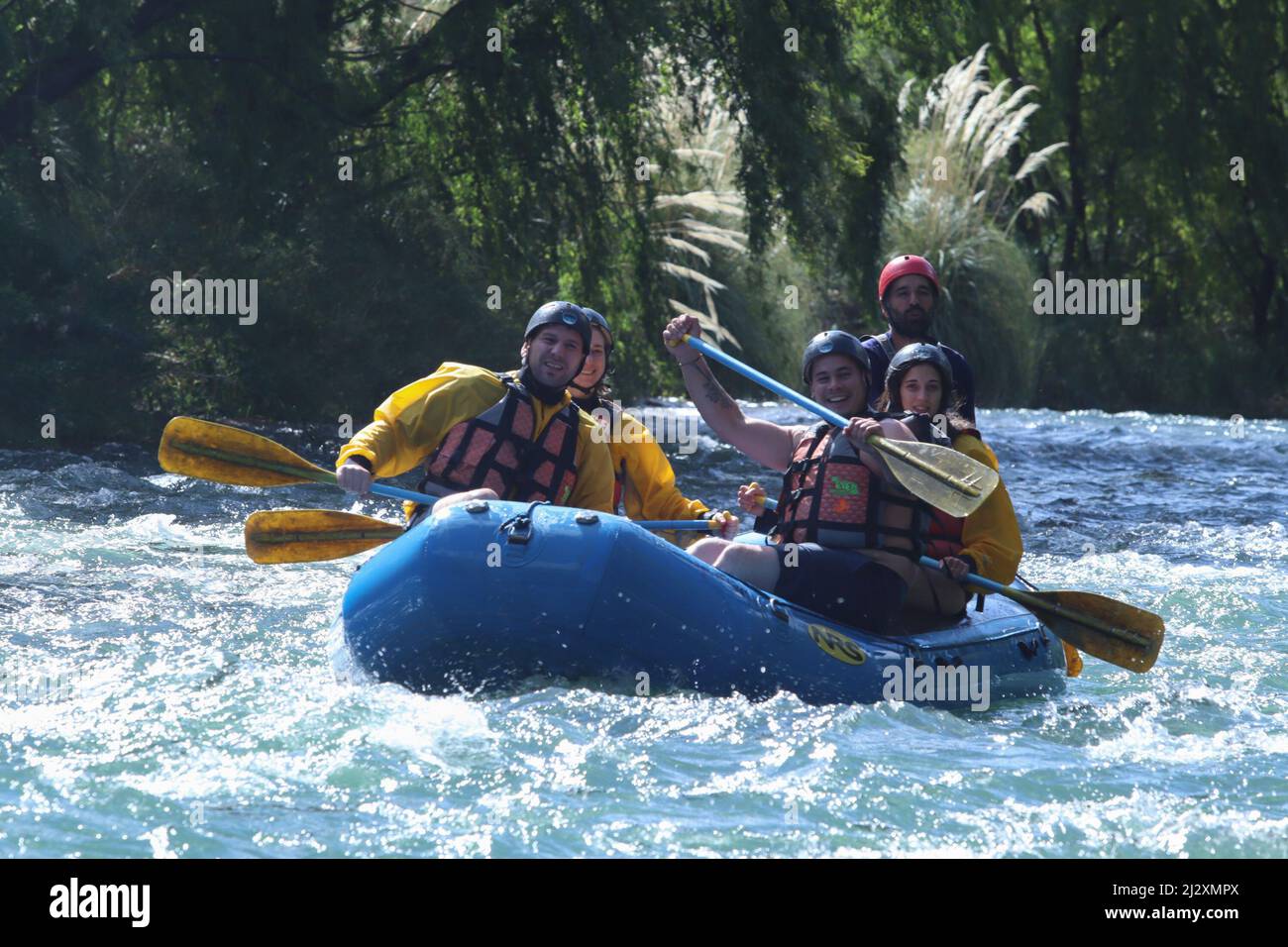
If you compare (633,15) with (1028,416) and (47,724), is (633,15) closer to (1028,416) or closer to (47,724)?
(1028,416)

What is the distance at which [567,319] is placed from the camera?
5.38 meters

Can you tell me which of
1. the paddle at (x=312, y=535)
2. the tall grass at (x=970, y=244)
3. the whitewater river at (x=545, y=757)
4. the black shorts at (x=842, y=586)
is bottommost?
the whitewater river at (x=545, y=757)

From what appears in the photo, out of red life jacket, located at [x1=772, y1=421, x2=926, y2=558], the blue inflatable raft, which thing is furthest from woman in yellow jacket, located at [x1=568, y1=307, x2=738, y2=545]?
the blue inflatable raft

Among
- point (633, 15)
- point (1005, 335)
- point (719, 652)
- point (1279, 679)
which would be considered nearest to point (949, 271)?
point (1005, 335)

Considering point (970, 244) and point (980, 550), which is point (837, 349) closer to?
point (980, 550)

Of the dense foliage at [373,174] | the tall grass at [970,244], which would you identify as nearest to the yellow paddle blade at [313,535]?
the dense foliage at [373,174]

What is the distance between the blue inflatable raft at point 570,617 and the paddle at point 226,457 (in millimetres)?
858

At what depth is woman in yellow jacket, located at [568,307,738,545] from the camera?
225 inches

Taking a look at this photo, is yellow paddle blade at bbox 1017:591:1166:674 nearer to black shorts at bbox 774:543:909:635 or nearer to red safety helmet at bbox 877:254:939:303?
black shorts at bbox 774:543:909:635

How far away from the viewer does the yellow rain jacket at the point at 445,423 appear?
5.32 metres

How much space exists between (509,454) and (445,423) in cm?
26

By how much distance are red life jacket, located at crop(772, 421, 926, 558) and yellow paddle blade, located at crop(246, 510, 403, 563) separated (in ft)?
4.55

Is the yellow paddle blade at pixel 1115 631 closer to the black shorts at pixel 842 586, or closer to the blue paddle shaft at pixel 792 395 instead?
the black shorts at pixel 842 586
